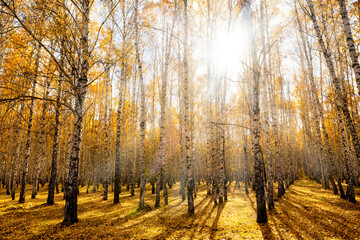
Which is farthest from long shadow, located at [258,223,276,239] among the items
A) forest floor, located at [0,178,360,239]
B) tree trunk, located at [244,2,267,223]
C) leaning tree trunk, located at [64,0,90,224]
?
leaning tree trunk, located at [64,0,90,224]

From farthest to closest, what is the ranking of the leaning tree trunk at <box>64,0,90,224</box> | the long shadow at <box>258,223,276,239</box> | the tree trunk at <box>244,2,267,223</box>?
the tree trunk at <box>244,2,267,223</box> < the leaning tree trunk at <box>64,0,90,224</box> < the long shadow at <box>258,223,276,239</box>

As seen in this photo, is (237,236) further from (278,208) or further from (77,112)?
(77,112)

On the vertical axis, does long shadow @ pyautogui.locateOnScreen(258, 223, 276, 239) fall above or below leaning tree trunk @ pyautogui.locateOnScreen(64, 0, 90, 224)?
below

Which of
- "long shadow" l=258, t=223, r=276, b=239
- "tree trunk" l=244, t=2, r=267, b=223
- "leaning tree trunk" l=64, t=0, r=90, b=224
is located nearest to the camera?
"long shadow" l=258, t=223, r=276, b=239

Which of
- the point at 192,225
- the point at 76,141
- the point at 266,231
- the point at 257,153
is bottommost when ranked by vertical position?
the point at 192,225

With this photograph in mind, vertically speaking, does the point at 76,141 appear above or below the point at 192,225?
above

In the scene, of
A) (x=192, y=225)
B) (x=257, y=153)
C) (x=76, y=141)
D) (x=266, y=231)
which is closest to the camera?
(x=266, y=231)

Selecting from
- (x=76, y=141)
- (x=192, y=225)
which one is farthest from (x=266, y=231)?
(x=76, y=141)

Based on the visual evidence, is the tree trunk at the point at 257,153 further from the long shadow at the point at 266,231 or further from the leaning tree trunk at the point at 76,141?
the leaning tree trunk at the point at 76,141

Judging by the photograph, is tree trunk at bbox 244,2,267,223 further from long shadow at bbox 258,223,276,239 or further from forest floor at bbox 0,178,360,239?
forest floor at bbox 0,178,360,239

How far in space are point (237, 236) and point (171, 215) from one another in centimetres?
373

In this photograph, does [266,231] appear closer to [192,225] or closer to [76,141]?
[192,225]

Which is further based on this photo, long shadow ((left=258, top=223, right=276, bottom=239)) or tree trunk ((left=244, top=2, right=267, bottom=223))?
tree trunk ((left=244, top=2, right=267, bottom=223))

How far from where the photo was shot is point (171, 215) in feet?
28.3
